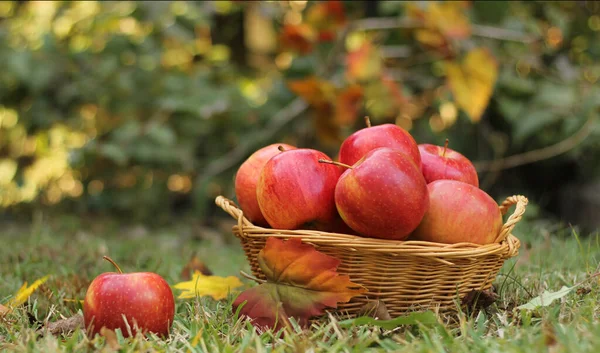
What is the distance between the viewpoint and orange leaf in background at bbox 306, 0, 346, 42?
306 centimetres

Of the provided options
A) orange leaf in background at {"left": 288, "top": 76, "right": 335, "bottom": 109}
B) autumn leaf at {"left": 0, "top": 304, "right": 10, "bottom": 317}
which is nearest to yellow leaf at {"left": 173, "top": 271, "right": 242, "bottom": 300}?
autumn leaf at {"left": 0, "top": 304, "right": 10, "bottom": 317}

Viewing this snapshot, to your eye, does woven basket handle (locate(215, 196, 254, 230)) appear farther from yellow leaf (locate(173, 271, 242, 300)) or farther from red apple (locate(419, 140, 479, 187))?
red apple (locate(419, 140, 479, 187))

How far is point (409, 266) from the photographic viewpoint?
133cm

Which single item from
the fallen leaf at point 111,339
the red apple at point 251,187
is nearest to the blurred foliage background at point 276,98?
the red apple at point 251,187

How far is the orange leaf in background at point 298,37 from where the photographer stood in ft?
10.5

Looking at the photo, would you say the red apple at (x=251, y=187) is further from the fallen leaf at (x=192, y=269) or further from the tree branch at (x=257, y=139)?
the tree branch at (x=257, y=139)

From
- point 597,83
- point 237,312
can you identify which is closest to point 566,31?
point 597,83

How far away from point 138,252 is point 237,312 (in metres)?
1.23

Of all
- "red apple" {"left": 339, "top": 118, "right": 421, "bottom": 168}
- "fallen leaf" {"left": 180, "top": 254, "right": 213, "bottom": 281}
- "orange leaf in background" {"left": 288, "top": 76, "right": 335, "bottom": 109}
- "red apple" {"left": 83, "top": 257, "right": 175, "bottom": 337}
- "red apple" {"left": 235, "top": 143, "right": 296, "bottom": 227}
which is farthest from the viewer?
"orange leaf in background" {"left": 288, "top": 76, "right": 335, "bottom": 109}

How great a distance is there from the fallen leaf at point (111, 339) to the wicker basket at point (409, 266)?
1.27 feet

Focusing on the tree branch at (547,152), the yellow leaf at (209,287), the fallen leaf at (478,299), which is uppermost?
the fallen leaf at (478,299)

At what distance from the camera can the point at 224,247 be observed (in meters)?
2.92

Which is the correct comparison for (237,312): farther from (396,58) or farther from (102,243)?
(396,58)

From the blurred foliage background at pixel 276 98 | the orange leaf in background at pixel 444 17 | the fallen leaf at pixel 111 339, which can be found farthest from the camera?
the blurred foliage background at pixel 276 98
